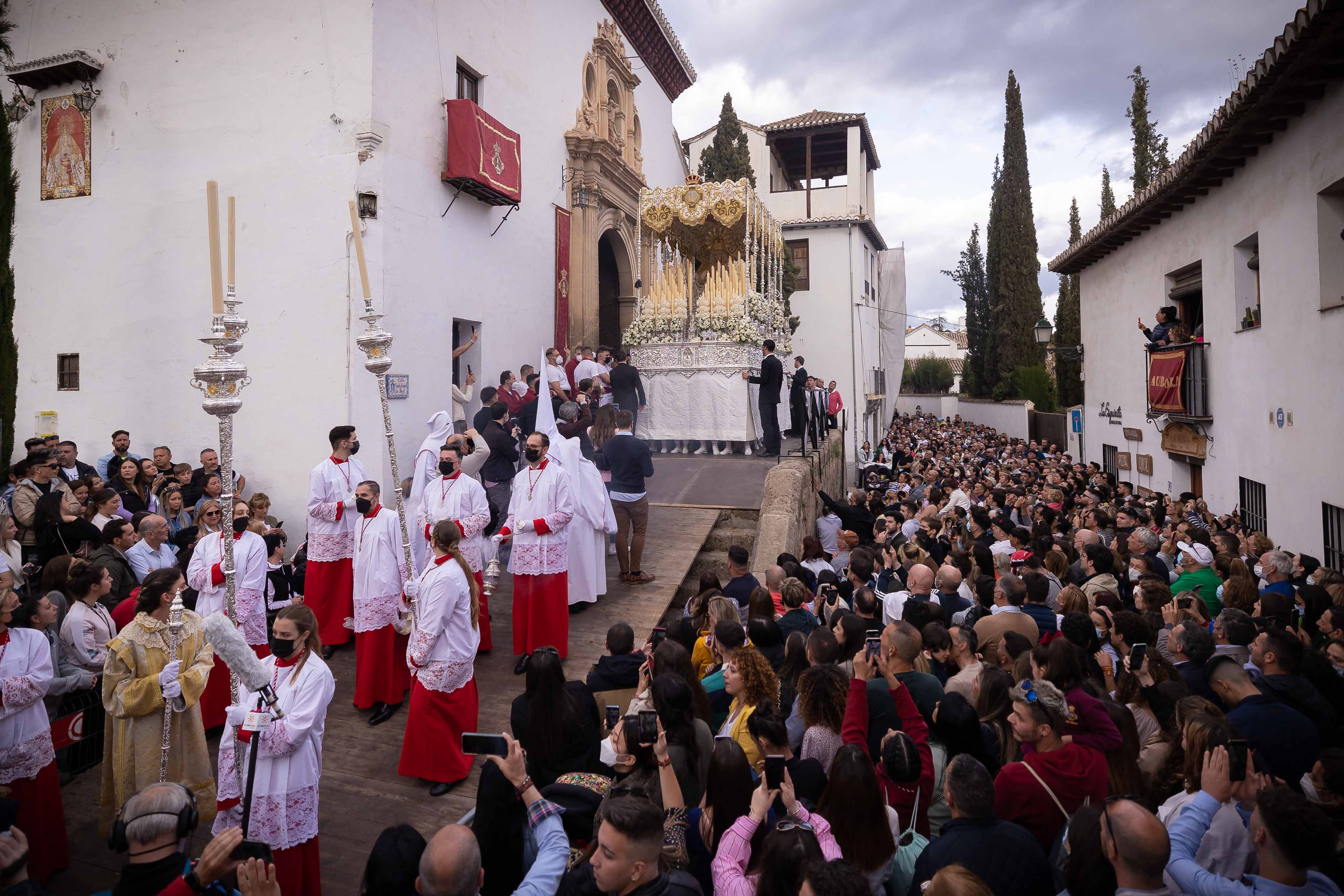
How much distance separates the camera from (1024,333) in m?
27.9

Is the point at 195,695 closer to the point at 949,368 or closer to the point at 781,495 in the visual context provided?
the point at 781,495

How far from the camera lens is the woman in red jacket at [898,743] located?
2.96 metres

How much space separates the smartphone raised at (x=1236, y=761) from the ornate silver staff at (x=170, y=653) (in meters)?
4.46

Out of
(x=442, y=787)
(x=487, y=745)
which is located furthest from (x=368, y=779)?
(x=487, y=745)

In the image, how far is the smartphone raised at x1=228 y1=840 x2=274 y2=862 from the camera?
252 cm

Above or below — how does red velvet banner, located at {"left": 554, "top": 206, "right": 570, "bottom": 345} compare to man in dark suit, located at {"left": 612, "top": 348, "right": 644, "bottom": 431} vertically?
above

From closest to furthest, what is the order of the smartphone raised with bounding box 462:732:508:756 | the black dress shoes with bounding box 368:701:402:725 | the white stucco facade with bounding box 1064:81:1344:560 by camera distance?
the smartphone raised with bounding box 462:732:508:756 < the black dress shoes with bounding box 368:701:402:725 < the white stucco facade with bounding box 1064:81:1344:560

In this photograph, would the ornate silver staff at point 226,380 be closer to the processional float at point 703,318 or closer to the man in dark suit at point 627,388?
the man in dark suit at point 627,388

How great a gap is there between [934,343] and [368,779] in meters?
74.5

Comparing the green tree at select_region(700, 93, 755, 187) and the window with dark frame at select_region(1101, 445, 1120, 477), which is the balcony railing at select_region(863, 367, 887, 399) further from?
the window with dark frame at select_region(1101, 445, 1120, 477)

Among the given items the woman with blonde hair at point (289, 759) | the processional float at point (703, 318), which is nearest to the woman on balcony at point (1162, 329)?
the processional float at point (703, 318)

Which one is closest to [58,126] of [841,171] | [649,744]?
[649,744]

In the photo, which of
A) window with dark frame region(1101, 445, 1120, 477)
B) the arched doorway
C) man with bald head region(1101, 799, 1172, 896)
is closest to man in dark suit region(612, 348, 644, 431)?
the arched doorway

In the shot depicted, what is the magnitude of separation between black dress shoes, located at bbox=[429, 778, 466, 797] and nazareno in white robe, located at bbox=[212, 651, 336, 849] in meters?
1.16
